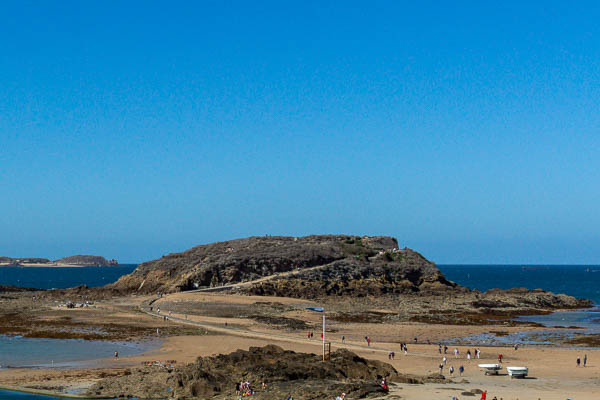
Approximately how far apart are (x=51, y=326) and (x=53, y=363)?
21914 mm

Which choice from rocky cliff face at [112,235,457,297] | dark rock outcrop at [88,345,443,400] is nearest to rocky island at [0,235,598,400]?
dark rock outcrop at [88,345,443,400]

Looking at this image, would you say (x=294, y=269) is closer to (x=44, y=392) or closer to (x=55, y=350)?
(x=55, y=350)

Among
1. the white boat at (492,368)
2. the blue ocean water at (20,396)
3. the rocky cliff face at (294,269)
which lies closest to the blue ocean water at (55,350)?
the blue ocean water at (20,396)

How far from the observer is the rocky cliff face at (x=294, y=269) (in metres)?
107

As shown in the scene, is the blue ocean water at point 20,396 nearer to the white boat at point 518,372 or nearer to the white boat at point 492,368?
the white boat at point 492,368

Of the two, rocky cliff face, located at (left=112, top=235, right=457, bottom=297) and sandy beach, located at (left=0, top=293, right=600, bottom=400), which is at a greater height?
rocky cliff face, located at (left=112, top=235, right=457, bottom=297)

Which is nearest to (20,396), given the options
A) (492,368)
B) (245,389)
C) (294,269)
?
(245,389)

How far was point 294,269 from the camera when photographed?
373 ft

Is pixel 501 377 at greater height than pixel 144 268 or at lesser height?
lesser

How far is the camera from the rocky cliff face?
10712cm

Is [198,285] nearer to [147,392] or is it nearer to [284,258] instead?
[284,258]

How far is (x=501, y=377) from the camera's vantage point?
40938 mm

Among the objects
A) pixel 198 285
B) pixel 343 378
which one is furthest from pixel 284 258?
pixel 343 378

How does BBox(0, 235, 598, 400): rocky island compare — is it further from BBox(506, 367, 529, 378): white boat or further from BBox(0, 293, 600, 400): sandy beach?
BBox(506, 367, 529, 378): white boat
